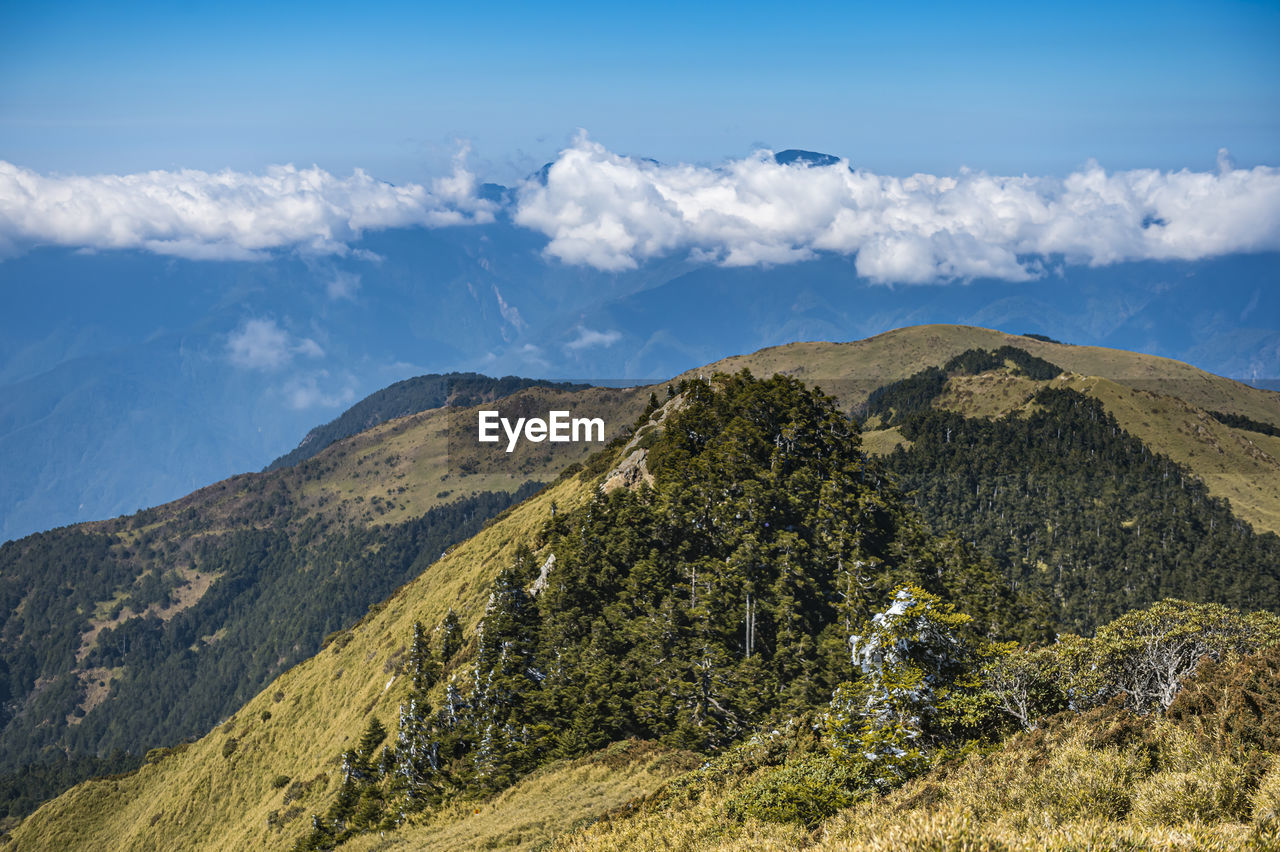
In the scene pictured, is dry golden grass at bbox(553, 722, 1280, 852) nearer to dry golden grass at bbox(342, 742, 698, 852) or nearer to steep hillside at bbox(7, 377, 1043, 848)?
dry golden grass at bbox(342, 742, 698, 852)

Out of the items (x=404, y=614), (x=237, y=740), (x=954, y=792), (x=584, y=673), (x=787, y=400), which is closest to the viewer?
(x=954, y=792)

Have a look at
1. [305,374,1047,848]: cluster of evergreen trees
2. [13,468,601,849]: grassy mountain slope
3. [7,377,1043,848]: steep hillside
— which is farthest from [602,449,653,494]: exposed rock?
[13,468,601,849]: grassy mountain slope

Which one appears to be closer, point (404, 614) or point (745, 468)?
point (745, 468)

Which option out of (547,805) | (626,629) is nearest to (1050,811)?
(547,805)

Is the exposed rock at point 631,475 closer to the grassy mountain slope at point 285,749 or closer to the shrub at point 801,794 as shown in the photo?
the grassy mountain slope at point 285,749

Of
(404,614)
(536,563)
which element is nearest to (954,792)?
(536,563)

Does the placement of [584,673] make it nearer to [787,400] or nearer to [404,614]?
[787,400]

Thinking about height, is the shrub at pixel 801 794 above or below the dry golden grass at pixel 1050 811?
below

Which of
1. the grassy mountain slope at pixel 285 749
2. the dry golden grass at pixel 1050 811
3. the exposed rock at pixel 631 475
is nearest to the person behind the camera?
the dry golden grass at pixel 1050 811

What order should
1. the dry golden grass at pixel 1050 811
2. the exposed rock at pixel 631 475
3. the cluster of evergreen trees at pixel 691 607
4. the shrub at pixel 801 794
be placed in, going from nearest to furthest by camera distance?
the dry golden grass at pixel 1050 811
the shrub at pixel 801 794
the cluster of evergreen trees at pixel 691 607
the exposed rock at pixel 631 475

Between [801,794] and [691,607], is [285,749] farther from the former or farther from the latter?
[801,794]

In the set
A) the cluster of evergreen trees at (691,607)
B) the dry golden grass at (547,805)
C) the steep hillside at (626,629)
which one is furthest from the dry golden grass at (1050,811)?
the steep hillside at (626,629)
